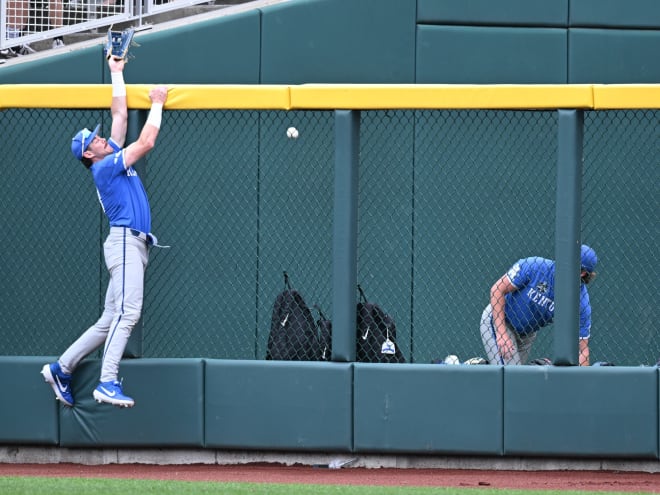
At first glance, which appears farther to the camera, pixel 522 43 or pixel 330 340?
pixel 522 43

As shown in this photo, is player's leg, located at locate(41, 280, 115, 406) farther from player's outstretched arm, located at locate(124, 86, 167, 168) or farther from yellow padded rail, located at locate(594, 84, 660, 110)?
yellow padded rail, located at locate(594, 84, 660, 110)

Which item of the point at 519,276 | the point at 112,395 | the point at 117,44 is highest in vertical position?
the point at 117,44

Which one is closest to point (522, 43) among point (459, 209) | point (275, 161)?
point (459, 209)

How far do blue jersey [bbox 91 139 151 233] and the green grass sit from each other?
1589mm

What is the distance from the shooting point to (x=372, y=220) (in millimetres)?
10734

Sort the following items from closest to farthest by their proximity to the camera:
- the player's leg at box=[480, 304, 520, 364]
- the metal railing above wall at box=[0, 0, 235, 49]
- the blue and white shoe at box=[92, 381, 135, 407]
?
the blue and white shoe at box=[92, 381, 135, 407], the player's leg at box=[480, 304, 520, 364], the metal railing above wall at box=[0, 0, 235, 49]

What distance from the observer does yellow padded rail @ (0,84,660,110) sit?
25.2 feet

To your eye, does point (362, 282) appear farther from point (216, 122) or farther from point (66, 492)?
point (66, 492)

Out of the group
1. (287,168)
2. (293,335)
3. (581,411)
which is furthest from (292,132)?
(581,411)

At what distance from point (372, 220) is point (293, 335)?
2.73m

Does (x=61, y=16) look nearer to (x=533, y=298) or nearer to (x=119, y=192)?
(x=119, y=192)

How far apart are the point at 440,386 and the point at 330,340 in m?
0.80

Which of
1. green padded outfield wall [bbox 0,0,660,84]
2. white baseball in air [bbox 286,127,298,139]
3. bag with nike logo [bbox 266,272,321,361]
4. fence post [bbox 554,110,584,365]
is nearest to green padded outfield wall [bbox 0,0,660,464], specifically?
Answer: green padded outfield wall [bbox 0,0,660,84]

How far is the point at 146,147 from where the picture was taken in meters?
7.62
